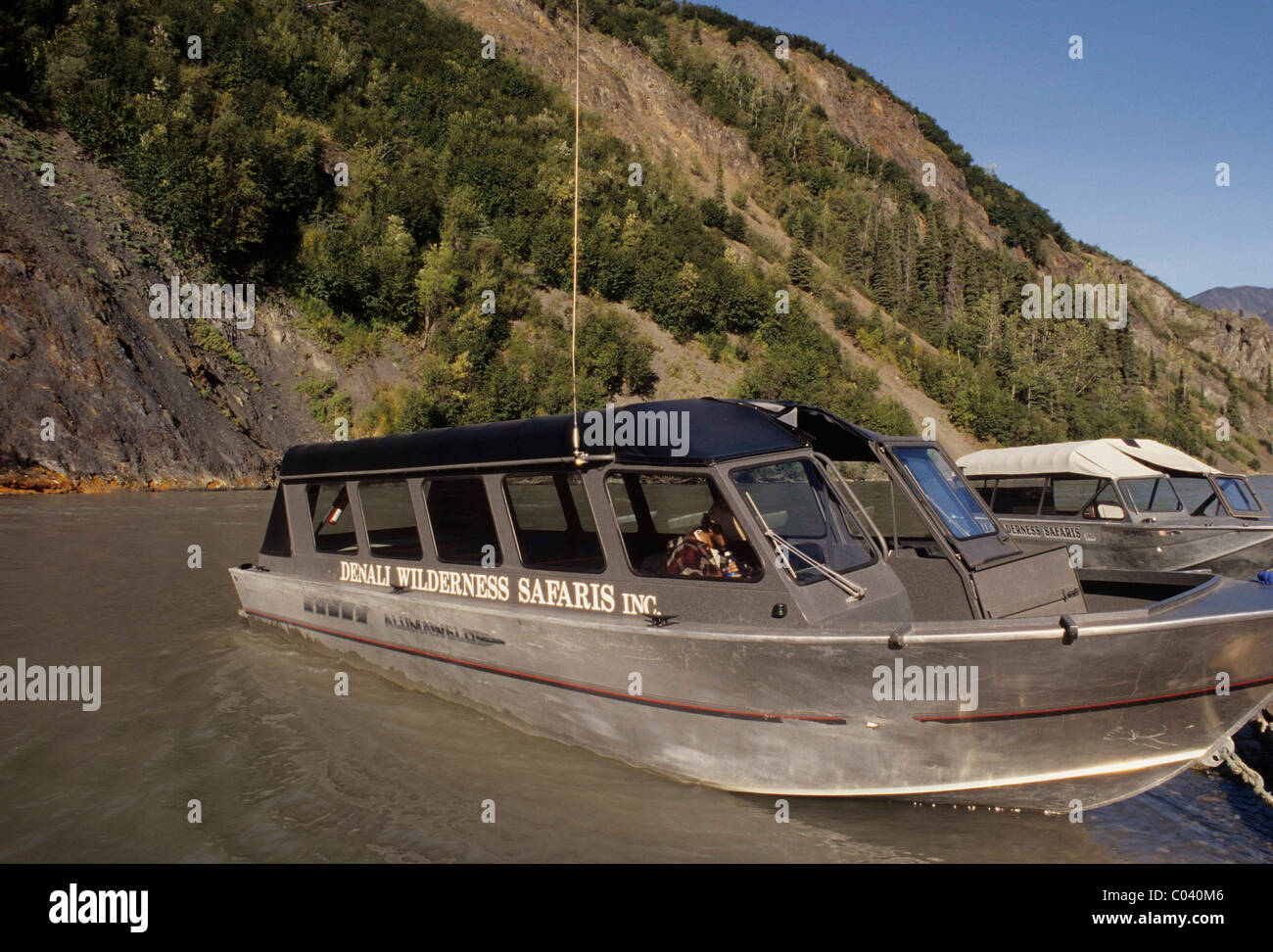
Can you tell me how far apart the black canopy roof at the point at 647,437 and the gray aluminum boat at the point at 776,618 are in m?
0.02

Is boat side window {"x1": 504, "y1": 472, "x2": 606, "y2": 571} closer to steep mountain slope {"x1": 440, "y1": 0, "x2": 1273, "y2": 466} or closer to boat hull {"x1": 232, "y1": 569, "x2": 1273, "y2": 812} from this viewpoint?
boat hull {"x1": 232, "y1": 569, "x2": 1273, "y2": 812}

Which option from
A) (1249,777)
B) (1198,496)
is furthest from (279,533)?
(1198,496)

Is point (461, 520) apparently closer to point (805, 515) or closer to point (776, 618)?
point (805, 515)

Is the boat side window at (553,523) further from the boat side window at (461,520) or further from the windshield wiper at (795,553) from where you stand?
the windshield wiper at (795,553)

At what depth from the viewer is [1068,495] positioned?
13984 mm

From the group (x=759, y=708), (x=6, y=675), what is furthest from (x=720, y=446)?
(x=6, y=675)

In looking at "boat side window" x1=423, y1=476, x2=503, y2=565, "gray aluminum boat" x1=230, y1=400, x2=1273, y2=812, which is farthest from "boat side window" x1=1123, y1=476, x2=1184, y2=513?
"boat side window" x1=423, y1=476, x2=503, y2=565

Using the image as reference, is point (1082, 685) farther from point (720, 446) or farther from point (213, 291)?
point (213, 291)

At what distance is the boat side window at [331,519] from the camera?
8.47 m

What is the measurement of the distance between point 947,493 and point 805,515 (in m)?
1.53

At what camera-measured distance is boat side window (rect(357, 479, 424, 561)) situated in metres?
7.63

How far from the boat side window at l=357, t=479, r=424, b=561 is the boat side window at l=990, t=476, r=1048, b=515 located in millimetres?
11145

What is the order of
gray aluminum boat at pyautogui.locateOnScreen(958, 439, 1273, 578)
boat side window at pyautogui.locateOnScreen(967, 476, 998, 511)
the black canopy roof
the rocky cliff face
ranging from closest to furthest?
the black canopy roof, gray aluminum boat at pyautogui.locateOnScreen(958, 439, 1273, 578), boat side window at pyautogui.locateOnScreen(967, 476, 998, 511), the rocky cliff face

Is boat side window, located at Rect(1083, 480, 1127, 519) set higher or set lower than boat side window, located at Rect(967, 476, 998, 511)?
lower
